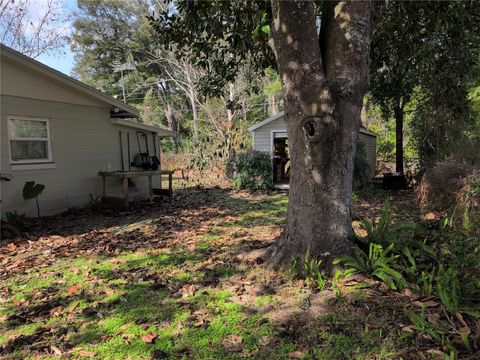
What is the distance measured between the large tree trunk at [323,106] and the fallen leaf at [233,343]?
1.21 metres

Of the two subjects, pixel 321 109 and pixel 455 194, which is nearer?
pixel 321 109

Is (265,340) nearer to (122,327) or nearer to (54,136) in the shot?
(122,327)

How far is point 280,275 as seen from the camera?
11.9 feet

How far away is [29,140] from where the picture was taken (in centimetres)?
759

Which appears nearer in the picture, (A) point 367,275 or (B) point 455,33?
(A) point 367,275

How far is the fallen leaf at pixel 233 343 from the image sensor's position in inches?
98.2

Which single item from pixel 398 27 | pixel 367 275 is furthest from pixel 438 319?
pixel 398 27

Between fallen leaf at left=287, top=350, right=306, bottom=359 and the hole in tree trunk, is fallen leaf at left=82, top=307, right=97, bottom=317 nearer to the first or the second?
fallen leaf at left=287, top=350, right=306, bottom=359

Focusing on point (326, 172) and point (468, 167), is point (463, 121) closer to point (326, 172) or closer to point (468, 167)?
point (468, 167)

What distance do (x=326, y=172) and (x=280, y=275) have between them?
118cm

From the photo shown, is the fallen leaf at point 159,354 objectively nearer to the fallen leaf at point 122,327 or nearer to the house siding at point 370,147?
the fallen leaf at point 122,327

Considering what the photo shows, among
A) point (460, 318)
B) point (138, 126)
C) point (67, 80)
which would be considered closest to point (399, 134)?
point (138, 126)

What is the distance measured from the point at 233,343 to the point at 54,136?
731 centimetres

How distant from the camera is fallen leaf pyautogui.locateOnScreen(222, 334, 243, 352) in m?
2.49
